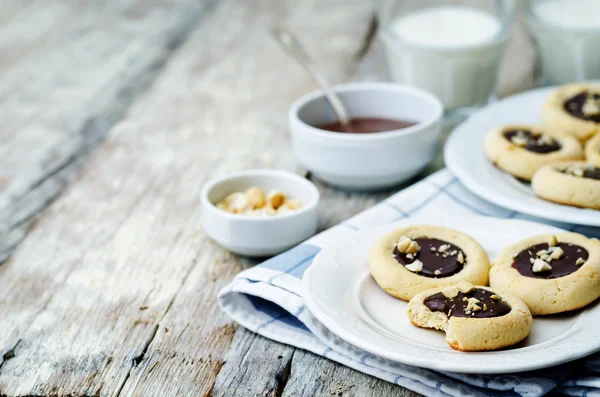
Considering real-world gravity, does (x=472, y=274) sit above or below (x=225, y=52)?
above

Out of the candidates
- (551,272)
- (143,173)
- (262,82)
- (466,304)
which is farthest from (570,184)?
(262,82)

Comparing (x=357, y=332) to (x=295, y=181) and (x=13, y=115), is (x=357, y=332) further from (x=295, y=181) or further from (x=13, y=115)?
(x=13, y=115)

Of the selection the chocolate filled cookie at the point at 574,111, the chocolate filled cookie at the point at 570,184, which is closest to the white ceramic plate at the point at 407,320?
the chocolate filled cookie at the point at 570,184

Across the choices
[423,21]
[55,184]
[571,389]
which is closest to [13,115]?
[55,184]

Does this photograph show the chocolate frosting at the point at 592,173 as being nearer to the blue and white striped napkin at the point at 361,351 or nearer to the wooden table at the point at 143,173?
the blue and white striped napkin at the point at 361,351

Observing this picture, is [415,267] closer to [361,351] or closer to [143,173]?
[361,351]

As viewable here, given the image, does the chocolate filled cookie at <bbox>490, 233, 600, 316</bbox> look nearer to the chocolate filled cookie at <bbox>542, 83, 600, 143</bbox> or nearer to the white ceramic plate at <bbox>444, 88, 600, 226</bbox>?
the white ceramic plate at <bbox>444, 88, 600, 226</bbox>

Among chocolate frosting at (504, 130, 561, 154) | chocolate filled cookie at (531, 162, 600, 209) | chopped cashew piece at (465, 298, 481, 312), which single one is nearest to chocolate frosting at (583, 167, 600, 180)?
chocolate filled cookie at (531, 162, 600, 209)
